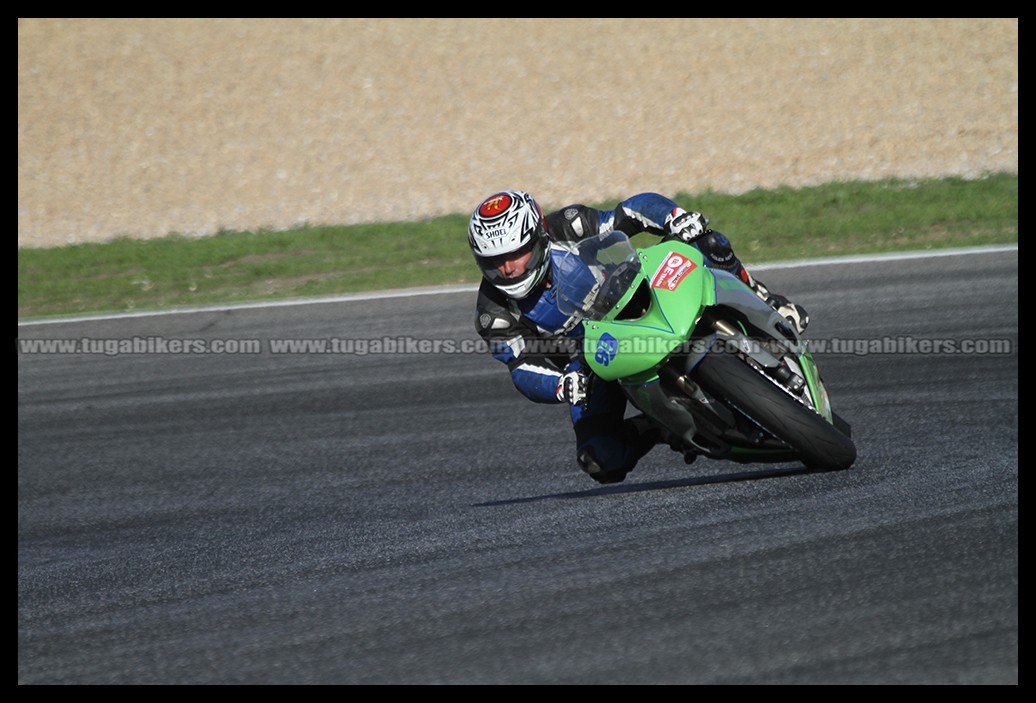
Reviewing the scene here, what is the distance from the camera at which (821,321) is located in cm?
1041

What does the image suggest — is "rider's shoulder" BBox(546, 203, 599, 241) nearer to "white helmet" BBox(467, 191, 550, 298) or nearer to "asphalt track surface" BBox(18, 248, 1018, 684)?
"white helmet" BBox(467, 191, 550, 298)

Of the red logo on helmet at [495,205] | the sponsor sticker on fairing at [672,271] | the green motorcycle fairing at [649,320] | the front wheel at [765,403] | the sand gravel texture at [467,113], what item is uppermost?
the red logo on helmet at [495,205]

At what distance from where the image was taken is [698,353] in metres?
→ 5.51

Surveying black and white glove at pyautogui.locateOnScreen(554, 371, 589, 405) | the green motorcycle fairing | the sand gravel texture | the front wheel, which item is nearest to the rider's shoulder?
the green motorcycle fairing

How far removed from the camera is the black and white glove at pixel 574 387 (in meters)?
5.73

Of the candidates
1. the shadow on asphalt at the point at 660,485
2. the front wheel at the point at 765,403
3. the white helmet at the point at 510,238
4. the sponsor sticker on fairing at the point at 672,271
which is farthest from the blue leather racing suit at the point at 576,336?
the front wheel at the point at 765,403

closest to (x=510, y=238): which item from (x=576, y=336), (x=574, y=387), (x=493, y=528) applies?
(x=576, y=336)

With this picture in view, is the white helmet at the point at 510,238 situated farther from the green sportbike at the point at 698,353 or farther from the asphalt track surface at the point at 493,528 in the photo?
the asphalt track surface at the point at 493,528

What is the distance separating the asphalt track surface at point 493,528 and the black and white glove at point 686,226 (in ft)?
4.03

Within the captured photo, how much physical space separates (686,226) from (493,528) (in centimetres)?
171

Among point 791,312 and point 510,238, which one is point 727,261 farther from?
point 510,238

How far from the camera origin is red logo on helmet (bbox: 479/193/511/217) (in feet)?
19.7

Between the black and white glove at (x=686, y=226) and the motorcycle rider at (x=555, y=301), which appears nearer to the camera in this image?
the motorcycle rider at (x=555, y=301)

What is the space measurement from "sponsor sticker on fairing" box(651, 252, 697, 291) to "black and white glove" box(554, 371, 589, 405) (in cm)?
54
